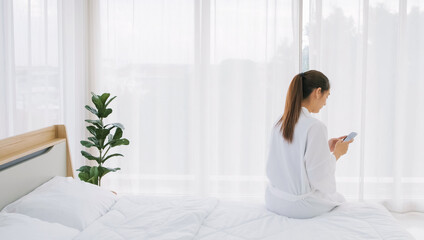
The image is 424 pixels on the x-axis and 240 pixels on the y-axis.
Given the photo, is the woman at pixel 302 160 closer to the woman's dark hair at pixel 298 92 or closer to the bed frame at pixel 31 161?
the woman's dark hair at pixel 298 92

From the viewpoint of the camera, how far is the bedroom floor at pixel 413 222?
3121 mm

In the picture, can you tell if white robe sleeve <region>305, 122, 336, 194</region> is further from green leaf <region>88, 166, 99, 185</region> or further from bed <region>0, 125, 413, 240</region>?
green leaf <region>88, 166, 99, 185</region>

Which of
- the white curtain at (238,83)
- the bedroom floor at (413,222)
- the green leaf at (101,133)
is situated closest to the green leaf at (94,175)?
the green leaf at (101,133)

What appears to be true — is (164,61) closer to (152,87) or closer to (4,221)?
(152,87)

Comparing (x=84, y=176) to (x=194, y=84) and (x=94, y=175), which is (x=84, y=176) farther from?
(x=194, y=84)

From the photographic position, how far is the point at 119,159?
150 inches

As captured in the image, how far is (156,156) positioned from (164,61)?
839 mm

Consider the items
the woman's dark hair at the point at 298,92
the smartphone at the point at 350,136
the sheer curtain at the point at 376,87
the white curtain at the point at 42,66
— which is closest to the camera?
the woman's dark hair at the point at 298,92

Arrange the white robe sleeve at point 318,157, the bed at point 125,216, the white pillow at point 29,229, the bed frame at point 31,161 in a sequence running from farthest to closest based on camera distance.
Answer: the white robe sleeve at point 318,157 → the bed frame at point 31,161 → the bed at point 125,216 → the white pillow at point 29,229

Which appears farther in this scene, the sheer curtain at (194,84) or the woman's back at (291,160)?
the sheer curtain at (194,84)

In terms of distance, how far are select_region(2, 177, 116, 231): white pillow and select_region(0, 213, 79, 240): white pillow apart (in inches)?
3.4

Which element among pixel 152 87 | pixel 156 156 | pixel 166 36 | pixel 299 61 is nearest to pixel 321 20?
pixel 299 61

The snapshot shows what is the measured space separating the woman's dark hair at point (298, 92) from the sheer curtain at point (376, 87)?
1472 mm

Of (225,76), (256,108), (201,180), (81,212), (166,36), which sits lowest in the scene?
(201,180)
